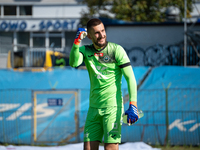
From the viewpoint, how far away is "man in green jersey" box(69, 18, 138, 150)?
3.68 m

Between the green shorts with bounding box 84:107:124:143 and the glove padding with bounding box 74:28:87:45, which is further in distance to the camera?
the green shorts with bounding box 84:107:124:143

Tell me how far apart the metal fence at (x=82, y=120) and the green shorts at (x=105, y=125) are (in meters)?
4.70

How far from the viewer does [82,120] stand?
8594 mm

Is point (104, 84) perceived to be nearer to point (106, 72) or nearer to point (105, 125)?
point (106, 72)

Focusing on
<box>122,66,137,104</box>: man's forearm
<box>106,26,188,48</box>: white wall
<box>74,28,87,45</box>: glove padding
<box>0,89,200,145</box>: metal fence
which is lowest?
<box>0,89,200,145</box>: metal fence

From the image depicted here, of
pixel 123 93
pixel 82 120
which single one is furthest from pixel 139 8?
pixel 82 120

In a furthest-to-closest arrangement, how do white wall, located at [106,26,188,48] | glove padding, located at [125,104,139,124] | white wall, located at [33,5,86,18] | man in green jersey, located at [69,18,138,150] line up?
white wall, located at [33,5,86,18] → white wall, located at [106,26,188,48] → man in green jersey, located at [69,18,138,150] → glove padding, located at [125,104,139,124]

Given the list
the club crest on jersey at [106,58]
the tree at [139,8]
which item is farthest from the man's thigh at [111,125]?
the tree at [139,8]

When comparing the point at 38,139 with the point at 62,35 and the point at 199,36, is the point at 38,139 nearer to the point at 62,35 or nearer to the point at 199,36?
the point at 199,36

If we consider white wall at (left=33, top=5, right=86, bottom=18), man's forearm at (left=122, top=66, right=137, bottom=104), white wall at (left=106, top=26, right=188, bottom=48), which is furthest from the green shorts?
white wall at (left=33, top=5, right=86, bottom=18)

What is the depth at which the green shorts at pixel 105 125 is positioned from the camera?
369 centimetres

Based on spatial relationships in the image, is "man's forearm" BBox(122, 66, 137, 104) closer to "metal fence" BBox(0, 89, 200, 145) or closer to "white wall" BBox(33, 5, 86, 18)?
"metal fence" BBox(0, 89, 200, 145)

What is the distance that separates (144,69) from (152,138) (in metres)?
3.50

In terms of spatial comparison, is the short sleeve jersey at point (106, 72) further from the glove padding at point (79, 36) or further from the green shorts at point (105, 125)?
the glove padding at point (79, 36)
